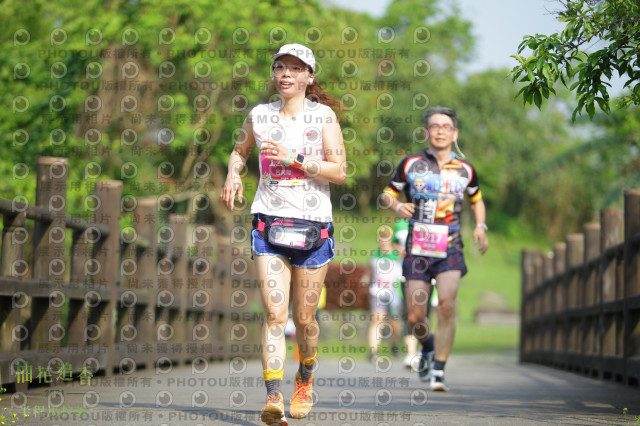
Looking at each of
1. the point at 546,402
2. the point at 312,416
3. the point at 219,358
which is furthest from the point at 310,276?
the point at 219,358

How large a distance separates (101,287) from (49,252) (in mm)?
1500

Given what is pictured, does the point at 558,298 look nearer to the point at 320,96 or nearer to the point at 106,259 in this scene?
the point at 106,259

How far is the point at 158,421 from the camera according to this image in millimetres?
5797

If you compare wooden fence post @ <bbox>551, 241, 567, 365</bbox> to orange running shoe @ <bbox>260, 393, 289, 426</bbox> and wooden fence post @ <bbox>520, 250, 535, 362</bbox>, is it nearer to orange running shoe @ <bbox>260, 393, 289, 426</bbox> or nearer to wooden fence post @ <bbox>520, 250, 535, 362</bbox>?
wooden fence post @ <bbox>520, 250, 535, 362</bbox>

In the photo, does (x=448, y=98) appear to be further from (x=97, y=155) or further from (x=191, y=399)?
(x=191, y=399)

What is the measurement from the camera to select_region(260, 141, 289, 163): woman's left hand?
577 centimetres

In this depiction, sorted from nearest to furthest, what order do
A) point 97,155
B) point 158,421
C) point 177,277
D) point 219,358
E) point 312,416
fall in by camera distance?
point 158,421
point 312,416
point 177,277
point 219,358
point 97,155

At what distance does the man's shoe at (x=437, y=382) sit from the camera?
873 cm

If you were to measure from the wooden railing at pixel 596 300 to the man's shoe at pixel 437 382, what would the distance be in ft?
5.05

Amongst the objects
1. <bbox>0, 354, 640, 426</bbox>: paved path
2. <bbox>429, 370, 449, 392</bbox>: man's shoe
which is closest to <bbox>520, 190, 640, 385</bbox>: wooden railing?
<bbox>0, 354, 640, 426</bbox>: paved path

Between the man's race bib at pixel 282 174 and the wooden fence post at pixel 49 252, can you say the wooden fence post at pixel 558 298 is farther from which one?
the man's race bib at pixel 282 174

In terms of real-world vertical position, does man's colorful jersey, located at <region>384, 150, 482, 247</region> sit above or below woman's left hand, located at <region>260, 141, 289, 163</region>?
above

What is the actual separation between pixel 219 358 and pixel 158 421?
969 cm

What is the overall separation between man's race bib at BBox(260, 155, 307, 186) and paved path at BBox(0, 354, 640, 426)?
1.31 meters
